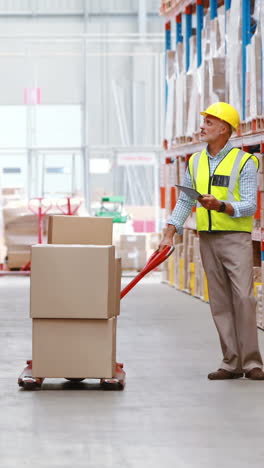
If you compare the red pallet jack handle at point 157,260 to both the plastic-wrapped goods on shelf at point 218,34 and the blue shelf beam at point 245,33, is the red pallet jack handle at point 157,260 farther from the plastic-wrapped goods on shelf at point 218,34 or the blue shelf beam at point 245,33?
the plastic-wrapped goods on shelf at point 218,34

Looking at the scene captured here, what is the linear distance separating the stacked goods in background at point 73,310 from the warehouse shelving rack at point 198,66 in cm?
352

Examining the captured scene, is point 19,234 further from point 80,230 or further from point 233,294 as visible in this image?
point 233,294

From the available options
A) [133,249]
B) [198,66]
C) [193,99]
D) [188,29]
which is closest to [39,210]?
[133,249]

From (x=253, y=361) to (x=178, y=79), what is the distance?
24.9 feet

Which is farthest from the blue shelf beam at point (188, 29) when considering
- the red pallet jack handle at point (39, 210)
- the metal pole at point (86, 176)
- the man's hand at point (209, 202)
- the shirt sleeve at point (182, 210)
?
the metal pole at point (86, 176)

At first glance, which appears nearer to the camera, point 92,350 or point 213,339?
point 92,350

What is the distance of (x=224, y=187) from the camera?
7113 millimetres

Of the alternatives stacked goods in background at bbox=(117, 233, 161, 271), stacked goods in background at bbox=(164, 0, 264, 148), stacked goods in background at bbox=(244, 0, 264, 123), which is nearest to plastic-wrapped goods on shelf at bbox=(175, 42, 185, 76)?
stacked goods in background at bbox=(164, 0, 264, 148)

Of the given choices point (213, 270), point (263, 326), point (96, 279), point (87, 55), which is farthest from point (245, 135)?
point (87, 55)

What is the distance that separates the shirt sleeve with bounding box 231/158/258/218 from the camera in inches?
275

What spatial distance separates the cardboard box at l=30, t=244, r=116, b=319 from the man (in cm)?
65

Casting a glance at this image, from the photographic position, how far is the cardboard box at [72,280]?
264 inches

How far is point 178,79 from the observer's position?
14211 mm

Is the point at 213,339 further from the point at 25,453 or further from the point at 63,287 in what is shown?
the point at 25,453
